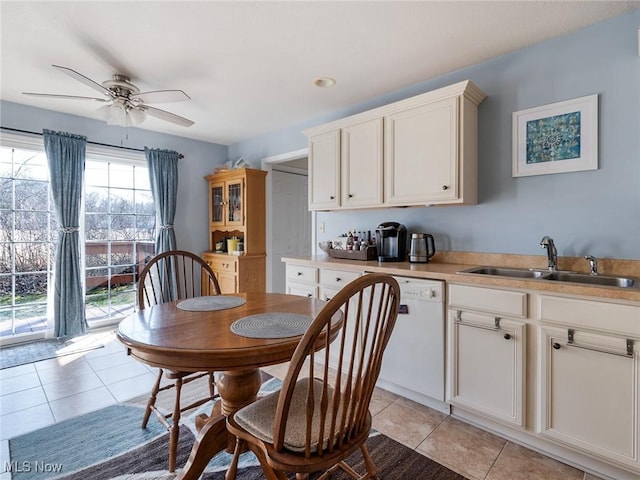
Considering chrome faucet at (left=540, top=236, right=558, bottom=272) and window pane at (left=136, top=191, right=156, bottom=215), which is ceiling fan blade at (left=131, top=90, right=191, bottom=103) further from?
chrome faucet at (left=540, top=236, right=558, bottom=272)

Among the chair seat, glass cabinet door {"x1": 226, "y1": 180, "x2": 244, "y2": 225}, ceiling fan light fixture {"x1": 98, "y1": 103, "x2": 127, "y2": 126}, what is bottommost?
the chair seat

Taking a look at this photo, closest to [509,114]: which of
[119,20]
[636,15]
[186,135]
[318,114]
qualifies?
[636,15]

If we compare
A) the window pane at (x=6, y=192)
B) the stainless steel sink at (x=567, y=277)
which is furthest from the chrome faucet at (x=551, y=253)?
the window pane at (x=6, y=192)

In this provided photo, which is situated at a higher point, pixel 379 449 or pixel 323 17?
pixel 323 17

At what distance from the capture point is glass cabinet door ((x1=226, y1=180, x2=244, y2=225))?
4.12 metres

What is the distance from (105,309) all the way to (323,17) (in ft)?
12.8

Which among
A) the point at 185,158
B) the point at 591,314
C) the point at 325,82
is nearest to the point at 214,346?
the point at 591,314

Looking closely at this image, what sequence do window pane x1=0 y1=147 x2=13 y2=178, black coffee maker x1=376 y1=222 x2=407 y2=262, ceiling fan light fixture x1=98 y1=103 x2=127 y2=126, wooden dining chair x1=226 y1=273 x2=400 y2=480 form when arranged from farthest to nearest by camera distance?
window pane x1=0 y1=147 x2=13 y2=178 < black coffee maker x1=376 y1=222 x2=407 y2=262 < ceiling fan light fixture x1=98 y1=103 x2=127 y2=126 < wooden dining chair x1=226 y1=273 x2=400 y2=480

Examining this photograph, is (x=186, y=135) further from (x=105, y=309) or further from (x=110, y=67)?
(x=105, y=309)

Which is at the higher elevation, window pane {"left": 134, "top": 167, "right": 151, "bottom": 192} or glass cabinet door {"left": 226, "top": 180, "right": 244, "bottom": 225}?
window pane {"left": 134, "top": 167, "right": 151, "bottom": 192}

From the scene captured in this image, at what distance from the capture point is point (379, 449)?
178 centimetres

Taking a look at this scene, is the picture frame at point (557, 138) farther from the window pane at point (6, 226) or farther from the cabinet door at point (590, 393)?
the window pane at point (6, 226)

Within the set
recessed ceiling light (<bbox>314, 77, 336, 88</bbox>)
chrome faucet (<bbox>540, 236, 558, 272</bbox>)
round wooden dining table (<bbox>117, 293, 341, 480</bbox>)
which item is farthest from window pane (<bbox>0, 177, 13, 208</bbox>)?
chrome faucet (<bbox>540, 236, 558, 272</bbox>)

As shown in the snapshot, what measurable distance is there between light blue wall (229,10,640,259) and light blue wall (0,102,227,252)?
122 inches
